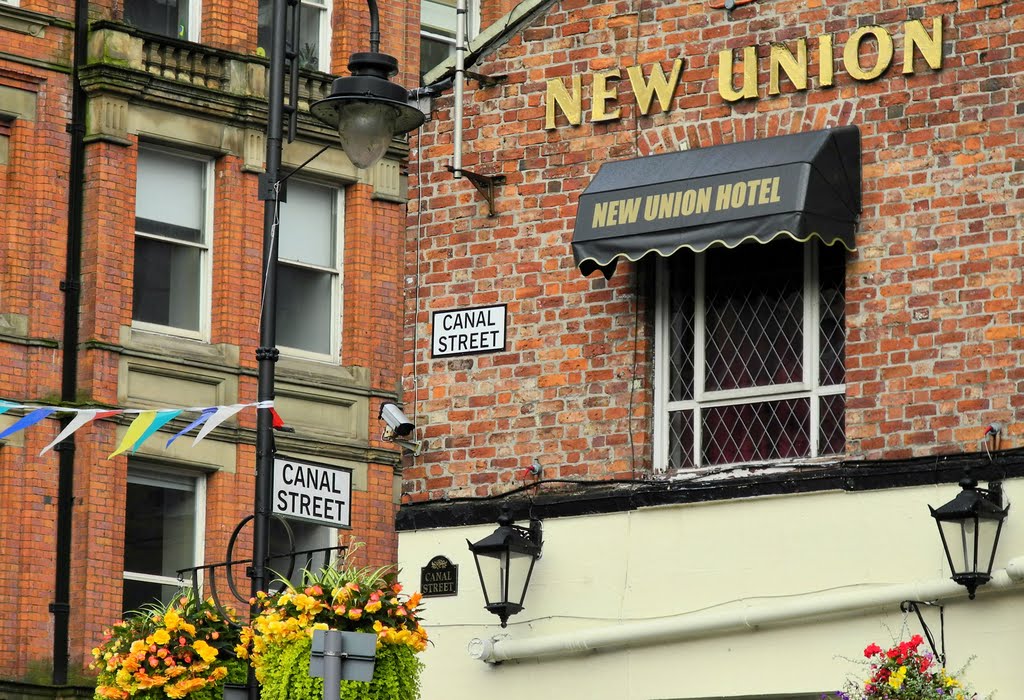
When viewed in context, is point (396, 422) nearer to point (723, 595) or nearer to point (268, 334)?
point (268, 334)

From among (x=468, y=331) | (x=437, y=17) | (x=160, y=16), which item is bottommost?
(x=468, y=331)

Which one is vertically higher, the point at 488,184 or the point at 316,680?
the point at 488,184

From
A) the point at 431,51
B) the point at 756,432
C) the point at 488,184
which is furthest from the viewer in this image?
the point at 431,51

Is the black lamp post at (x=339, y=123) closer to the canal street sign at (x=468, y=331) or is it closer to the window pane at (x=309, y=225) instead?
the canal street sign at (x=468, y=331)

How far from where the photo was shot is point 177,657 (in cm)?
1427

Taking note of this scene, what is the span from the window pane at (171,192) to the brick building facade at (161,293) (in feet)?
0.07

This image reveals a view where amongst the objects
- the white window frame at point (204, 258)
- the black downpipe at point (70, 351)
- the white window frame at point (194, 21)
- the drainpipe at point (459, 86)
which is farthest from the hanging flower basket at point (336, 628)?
the white window frame at point (194, 21)

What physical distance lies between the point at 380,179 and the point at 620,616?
12821 mm

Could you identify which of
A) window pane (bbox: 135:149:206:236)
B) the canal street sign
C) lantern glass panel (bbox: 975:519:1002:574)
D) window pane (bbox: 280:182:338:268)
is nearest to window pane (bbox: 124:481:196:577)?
window pane (bbox: 135:149:206:236)

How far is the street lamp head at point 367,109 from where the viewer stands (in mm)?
13742

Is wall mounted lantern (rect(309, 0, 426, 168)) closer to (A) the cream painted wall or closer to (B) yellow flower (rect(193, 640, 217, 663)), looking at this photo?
(A) the cream painted wall

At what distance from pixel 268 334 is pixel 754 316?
10.6ft

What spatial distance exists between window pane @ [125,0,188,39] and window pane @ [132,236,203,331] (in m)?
2.34

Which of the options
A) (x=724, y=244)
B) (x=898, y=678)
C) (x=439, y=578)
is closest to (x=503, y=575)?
(x=439, y=578)
